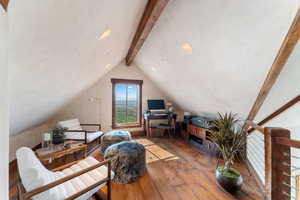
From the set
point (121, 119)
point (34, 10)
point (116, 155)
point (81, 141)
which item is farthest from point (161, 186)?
point (121, 119)

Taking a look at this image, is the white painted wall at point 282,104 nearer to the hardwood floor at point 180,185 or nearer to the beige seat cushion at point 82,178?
the hardwood floor at point 180,185

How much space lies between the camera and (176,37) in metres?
2.17

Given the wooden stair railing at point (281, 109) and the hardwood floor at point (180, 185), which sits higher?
the wooden stair railing at point (281, 109)

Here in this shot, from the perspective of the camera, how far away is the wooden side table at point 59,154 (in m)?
1.92

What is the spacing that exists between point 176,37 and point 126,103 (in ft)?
10.7

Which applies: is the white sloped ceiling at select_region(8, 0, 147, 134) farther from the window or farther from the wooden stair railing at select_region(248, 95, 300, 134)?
the wooden stair railing at select_region(248, 95, 300, 134)

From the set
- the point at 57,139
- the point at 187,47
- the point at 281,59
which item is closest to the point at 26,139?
the point at 57,139

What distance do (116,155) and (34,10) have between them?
2.02m

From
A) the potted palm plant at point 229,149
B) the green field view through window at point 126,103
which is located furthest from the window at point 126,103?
the potted palm plant at point 229,149

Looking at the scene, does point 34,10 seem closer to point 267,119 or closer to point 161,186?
point 161,186

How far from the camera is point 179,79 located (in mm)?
3281

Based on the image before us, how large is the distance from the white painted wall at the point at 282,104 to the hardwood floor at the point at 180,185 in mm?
385

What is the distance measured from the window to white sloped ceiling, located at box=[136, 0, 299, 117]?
2.05 m

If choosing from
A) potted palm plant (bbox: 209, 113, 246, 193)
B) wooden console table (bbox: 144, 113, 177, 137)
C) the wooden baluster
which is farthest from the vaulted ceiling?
wooden console table (bbox: 144, 113, 177, 137)
